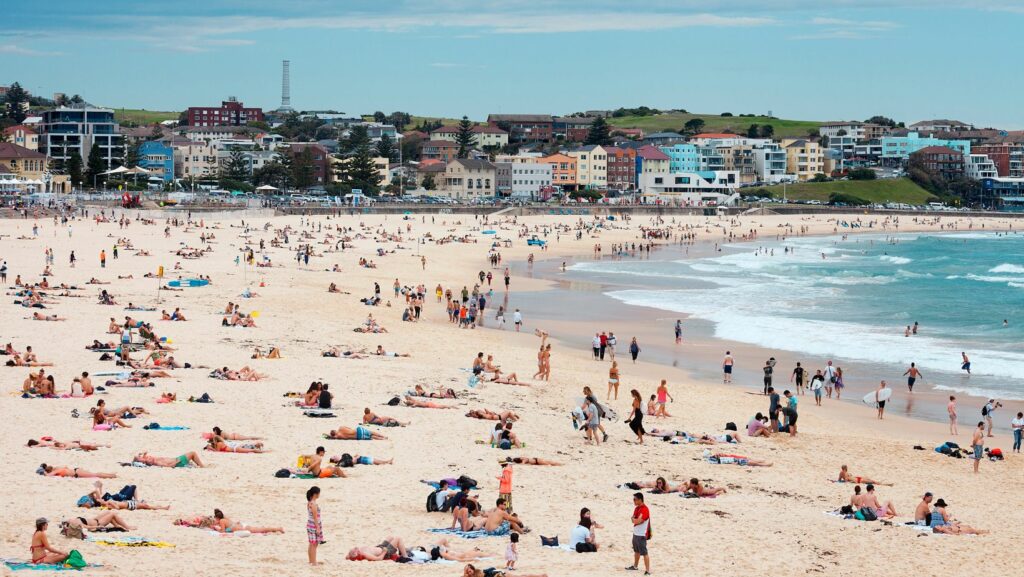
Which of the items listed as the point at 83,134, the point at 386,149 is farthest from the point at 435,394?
the point at 386,149

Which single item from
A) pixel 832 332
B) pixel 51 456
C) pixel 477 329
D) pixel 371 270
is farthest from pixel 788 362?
pixel 371 270

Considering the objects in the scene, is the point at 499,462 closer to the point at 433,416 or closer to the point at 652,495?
the point at 652,495

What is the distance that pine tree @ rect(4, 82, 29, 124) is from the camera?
5112 inches

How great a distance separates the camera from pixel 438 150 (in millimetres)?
126250

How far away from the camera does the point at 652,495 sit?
13180mm

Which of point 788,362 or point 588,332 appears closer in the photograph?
point 788,362

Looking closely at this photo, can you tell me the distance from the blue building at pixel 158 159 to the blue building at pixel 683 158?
173 feet

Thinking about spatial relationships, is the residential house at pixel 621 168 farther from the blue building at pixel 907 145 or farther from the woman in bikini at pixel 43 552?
the woman in bikini at pixel 43 552

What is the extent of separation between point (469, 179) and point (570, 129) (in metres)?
49.8

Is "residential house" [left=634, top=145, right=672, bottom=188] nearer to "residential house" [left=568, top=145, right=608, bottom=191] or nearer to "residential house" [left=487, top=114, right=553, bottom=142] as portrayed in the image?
"residential house" [left=568, top=145, right=608, bottom=191]

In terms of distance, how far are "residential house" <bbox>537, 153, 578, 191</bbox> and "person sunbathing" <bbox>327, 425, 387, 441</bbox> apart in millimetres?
99884

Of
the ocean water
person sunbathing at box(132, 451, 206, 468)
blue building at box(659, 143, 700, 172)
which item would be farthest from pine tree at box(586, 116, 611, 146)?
person sunbathing at box(132, 451, 206, 468)

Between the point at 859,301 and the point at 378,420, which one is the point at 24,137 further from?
the point at 378,420

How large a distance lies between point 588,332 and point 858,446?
12.9 m
